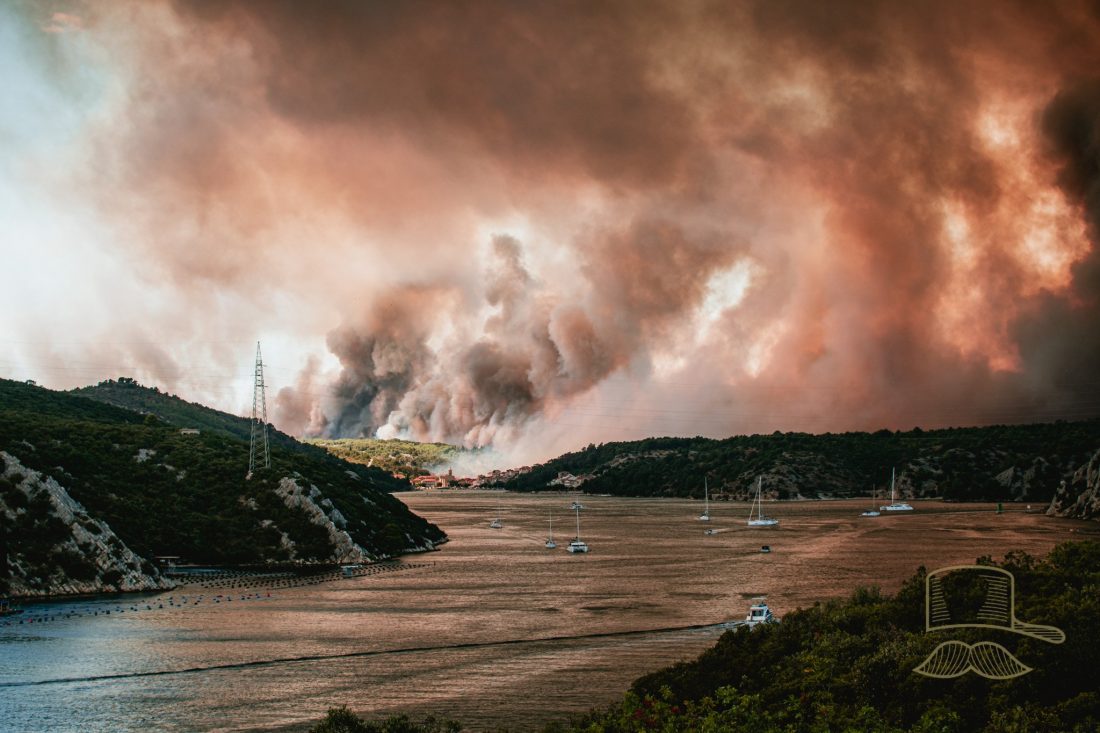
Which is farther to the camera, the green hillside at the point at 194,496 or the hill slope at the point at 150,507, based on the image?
the green hillside at the point at 194,496

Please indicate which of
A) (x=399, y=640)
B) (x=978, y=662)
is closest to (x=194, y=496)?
(x=399, y=640)

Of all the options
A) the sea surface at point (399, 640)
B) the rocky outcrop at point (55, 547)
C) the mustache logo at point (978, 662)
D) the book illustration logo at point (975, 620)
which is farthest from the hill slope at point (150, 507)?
the mustache logo at point (978, 662)

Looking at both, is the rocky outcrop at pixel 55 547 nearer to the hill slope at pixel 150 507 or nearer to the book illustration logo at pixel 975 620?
the hill slope at pixel 150 507

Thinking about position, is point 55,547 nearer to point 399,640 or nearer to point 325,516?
point 325,516

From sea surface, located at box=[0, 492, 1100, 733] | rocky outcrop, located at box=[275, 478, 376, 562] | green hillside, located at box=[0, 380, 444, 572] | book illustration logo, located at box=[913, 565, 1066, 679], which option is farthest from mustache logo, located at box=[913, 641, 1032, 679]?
rocky outcrop, located at box=[275, 478, 376, 562]

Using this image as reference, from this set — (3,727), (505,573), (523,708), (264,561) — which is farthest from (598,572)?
(3,727)

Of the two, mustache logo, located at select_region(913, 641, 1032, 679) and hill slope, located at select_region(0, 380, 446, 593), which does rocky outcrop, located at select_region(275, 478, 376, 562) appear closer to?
hill slope, located at select_region(0, 380, 446, 593)
